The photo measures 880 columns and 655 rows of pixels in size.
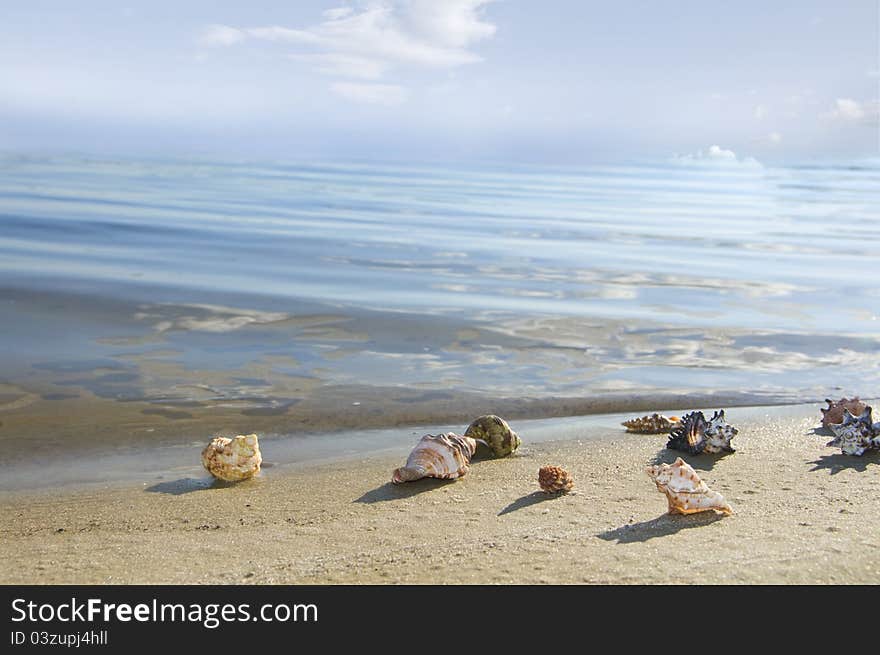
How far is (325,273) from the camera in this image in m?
15.6

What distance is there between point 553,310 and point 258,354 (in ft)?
15.4

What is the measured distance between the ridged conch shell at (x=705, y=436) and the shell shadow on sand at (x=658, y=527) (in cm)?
149

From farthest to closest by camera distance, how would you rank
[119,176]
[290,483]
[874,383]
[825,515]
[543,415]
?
[119,176]
[874,383]
[543,415]
[290,483]
[825,515]

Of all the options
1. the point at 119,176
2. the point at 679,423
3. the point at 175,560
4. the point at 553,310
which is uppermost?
the point at 119,176

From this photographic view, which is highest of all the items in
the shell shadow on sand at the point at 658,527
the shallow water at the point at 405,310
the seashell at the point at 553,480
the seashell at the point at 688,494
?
the shallow water at the point at 405,310

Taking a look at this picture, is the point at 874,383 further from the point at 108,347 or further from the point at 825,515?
the point at 108,347

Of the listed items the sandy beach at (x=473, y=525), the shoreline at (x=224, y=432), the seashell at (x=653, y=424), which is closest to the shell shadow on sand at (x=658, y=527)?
the sandy beach at (x=473, y=525)

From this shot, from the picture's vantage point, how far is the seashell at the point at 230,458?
5.69m

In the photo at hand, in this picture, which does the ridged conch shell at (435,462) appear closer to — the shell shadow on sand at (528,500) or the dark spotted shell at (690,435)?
the shell shadow on sand at (528,500)

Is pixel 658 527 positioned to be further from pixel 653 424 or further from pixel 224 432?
pixel 224 432

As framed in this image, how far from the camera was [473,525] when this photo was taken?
15.3 feet

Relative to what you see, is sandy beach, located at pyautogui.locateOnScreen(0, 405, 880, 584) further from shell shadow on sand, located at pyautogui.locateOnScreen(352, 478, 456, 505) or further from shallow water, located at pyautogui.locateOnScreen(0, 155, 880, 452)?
shallow water, located at pyautogui.locateOnScreen(0, 155, 880, 452)

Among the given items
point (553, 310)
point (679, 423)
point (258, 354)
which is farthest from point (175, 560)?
point (553, 310)

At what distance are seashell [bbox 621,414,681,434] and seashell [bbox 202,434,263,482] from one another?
299 cm
